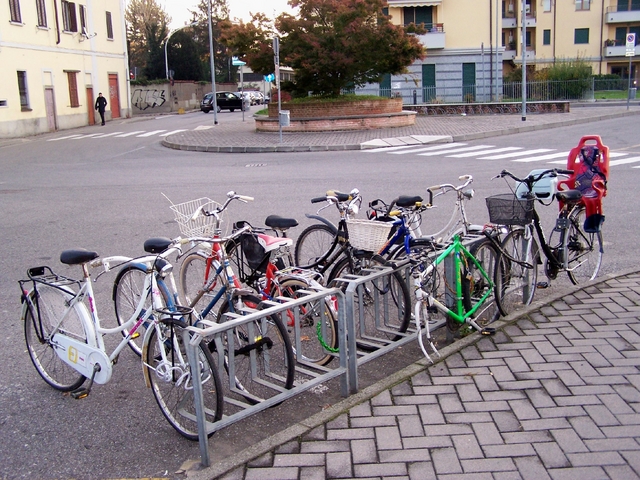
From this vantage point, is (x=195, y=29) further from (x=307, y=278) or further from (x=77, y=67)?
(x=307, y=278)

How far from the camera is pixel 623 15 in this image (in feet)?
201

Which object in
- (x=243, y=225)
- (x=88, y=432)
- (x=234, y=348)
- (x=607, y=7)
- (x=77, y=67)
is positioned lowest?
(x=88, y=432)

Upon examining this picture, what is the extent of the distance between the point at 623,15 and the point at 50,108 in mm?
49826

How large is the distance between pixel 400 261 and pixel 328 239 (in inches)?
59.1

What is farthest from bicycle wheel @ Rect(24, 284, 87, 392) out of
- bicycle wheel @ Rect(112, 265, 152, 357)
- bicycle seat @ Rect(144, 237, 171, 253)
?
bicycle seat @ Rect(144, 237, 171, 253)

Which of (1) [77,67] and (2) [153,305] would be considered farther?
(1) [77,67]

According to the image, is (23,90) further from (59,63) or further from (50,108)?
(59,63)

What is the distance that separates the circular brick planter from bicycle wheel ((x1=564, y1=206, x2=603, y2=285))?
1994 cm

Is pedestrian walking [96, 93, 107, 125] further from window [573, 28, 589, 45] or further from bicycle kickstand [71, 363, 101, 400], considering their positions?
window [573, 28, 589, 45]

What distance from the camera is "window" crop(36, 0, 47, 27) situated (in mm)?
34250

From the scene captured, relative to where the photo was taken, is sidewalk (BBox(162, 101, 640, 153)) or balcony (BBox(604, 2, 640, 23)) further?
balcony (BBox(604, 2, 640, 23))

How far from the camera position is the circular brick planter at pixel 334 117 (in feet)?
87.2

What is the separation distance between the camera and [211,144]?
23.8m

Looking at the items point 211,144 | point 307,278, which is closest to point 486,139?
point 211,144
